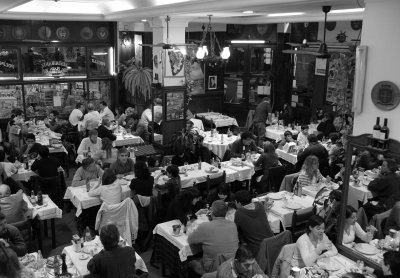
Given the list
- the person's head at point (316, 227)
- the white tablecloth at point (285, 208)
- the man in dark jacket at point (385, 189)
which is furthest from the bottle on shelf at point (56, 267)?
the man in dark jacket at point (385, 189)

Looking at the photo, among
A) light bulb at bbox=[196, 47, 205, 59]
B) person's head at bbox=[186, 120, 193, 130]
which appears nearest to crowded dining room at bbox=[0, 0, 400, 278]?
light bulb at bbox=[196, 47, 205, 59]

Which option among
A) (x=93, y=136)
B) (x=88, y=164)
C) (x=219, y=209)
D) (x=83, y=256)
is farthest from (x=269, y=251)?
(x=93, y=136)

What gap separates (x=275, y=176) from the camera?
308 inches

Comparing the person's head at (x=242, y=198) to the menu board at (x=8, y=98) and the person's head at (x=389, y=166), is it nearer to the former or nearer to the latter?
the person's head at (x=389, y=166)

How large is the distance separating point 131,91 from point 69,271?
9720 mm

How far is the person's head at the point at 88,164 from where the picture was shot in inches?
288

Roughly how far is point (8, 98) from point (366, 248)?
11340 millimetres

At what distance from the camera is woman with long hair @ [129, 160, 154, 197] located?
6.80 meters

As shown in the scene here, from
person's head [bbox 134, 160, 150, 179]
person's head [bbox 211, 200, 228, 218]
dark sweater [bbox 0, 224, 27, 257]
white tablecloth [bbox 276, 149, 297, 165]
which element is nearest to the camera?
dark sweater [bbox 0, 224, 27, 257]

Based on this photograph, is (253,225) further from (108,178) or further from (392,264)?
(108,178)

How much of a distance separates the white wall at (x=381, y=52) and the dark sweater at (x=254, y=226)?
5.28 feet

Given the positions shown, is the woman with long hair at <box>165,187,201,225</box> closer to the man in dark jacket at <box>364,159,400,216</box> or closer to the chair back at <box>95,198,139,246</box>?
the chair back at <box>95,198,139,246</box>

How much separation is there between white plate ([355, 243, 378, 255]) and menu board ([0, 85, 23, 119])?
11.2 metres

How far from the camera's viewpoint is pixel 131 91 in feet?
45.7
